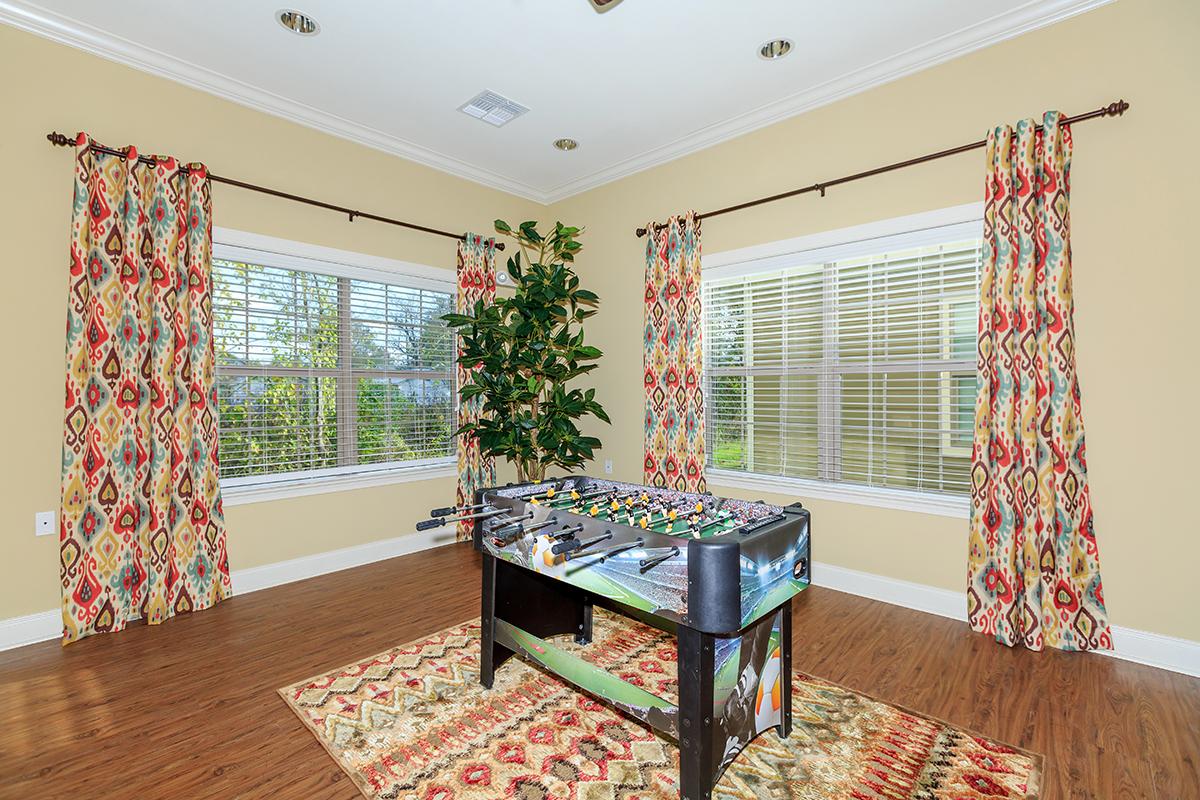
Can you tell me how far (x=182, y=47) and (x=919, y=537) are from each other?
16.1ft

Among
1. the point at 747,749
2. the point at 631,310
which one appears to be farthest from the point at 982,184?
the point at 747,749

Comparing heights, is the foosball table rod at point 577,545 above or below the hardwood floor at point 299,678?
above

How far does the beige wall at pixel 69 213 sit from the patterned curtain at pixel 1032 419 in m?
3.89

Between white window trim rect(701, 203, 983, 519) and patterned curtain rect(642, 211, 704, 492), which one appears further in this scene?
patterned curtain rect(642, 211, 704, 492)

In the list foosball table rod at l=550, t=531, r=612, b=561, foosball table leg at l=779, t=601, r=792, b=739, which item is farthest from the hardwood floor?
foosball table rod at l=550, t=531, r=612, b=561

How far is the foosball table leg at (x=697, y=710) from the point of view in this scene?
1.52m

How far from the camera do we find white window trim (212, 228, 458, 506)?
3363 mm

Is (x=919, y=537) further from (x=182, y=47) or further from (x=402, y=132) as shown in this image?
(x=182, y=47)

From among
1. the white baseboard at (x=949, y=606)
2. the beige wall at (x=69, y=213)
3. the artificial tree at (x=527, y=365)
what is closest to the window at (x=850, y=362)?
the white baseboard at (x=949, y=606)

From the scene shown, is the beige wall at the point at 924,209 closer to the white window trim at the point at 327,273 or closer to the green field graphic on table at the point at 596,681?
the white window trim at the point at 327,273

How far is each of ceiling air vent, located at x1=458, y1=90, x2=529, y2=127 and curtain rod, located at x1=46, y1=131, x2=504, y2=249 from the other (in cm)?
99

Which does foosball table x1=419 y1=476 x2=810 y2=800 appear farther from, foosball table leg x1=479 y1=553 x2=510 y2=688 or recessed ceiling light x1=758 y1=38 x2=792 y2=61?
recessed ceiling light x1=758 y1=38 x2=792 y2=61

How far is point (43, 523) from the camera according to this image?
9.03 feet

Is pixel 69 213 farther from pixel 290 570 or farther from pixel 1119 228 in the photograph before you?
pixel 1119 228
